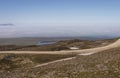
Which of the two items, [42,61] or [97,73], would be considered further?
[42,61]

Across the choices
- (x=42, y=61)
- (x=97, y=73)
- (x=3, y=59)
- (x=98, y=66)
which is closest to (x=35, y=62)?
(x=42, y=61)

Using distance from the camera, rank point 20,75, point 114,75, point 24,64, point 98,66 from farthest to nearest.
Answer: point 24,64, point 98,66, point 20,75, point 114,75

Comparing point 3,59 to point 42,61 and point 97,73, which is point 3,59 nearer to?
point 42,61

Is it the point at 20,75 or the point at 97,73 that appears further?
the point at 20,75

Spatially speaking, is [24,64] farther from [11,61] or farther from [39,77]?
[39,77]

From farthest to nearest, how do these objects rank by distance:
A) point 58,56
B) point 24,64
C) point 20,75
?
point 58,56 → point 24,64 → point 20,75

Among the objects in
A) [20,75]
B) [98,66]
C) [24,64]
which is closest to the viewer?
[20,75]

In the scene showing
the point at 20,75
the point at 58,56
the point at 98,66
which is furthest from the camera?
the point at 58,56

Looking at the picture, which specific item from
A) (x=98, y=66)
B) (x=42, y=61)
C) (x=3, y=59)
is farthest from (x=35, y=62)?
(x=98, y=66)
